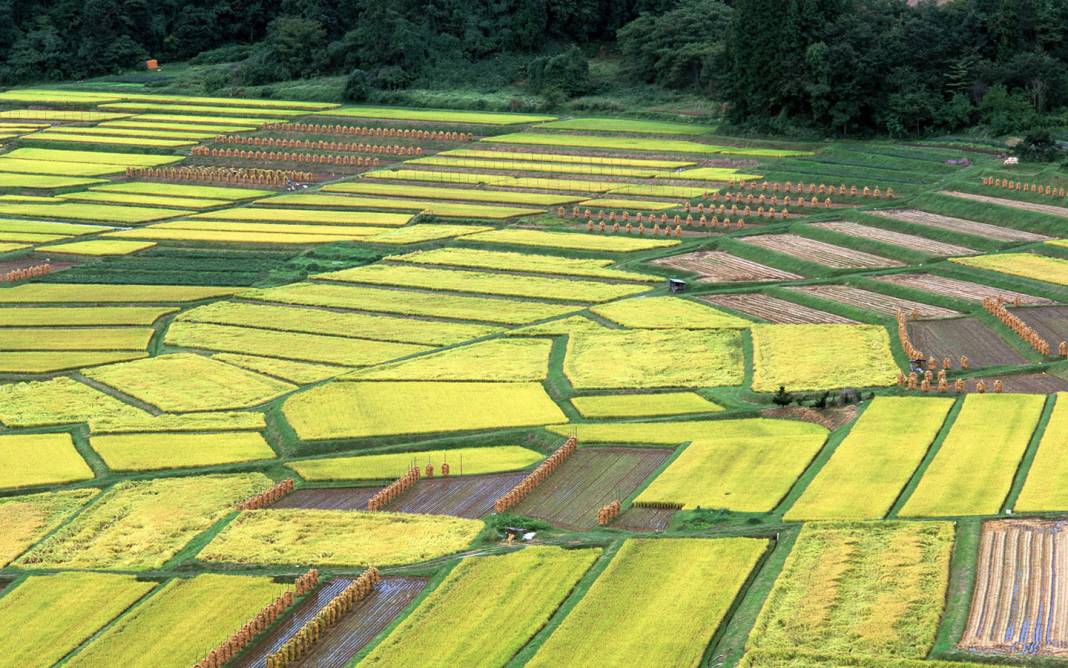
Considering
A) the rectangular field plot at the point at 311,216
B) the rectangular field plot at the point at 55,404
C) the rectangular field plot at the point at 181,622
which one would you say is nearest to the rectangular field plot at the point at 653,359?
the rectangular field plot at the point at 55,404

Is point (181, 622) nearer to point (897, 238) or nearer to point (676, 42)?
point (897, 238)

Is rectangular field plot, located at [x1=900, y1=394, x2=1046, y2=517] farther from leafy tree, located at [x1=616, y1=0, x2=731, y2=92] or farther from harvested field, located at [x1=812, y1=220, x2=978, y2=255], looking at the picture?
leafy tree, located at [x1=616, y1=0, x2=731, y2=92]

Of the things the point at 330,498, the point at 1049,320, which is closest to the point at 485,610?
the point at 330,498

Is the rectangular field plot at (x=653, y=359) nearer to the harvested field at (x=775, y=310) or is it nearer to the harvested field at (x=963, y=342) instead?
the harvested field at (x=775, y=310)

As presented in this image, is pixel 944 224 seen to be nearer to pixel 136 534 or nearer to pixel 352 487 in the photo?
pixel 352 487

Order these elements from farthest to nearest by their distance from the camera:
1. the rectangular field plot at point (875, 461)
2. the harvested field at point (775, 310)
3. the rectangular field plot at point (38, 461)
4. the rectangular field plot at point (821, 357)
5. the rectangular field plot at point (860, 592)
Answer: the harvested field at point (775, 310) < the rectangular field plot at point (821, 357) < the rectangular field plot at point (38, 461) < the rectangular field plot at point (875, 461) < the rectangular field plot at point (860, 592)

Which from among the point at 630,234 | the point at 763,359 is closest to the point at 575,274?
the point at 630,234
